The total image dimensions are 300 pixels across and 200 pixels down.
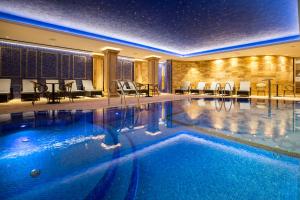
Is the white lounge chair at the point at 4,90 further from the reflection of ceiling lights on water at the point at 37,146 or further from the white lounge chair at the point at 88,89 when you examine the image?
the reflection of ceiling lights on water at the point at 37,146

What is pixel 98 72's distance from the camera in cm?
1292

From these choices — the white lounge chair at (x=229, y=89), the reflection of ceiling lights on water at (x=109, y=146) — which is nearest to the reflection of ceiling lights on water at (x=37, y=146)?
the reflection of ceiling lights on water at (x=109, y=146)

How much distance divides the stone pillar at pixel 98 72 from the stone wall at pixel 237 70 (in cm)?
605

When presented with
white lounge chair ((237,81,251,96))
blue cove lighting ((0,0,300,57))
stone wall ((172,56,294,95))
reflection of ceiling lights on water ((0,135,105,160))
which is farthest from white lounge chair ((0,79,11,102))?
white lounge chair ((237,81,251,96))

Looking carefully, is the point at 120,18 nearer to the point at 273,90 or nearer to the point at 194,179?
the point at 194,179

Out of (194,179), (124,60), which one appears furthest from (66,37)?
(194,179)

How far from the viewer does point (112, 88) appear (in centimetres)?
1144

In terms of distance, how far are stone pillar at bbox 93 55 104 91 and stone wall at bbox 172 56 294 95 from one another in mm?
6047

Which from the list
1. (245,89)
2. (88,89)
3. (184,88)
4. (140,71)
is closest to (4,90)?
(88,89)

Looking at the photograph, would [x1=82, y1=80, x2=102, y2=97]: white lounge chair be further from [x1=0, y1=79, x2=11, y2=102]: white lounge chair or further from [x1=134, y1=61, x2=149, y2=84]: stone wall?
[x1=134, y1=61, x2=149, y2=84]: stone wall

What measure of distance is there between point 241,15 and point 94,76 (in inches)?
383

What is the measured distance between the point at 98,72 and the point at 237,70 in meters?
10.2

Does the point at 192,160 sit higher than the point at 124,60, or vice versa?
the point at 124,60

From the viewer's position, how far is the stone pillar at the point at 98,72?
12799 mm
